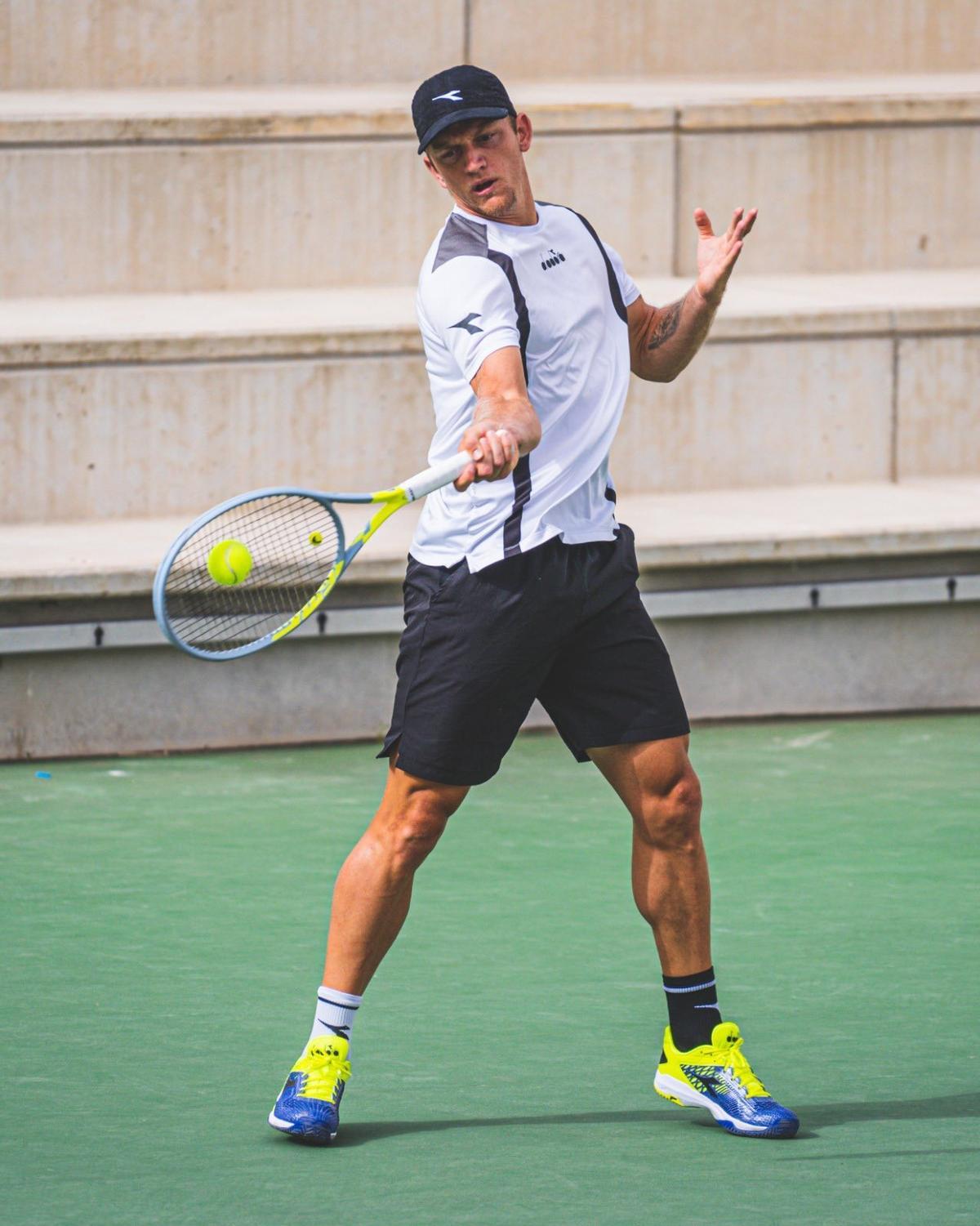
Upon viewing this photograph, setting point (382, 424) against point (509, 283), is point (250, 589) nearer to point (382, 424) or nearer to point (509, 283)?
point (382, 424)

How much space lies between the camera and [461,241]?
12.9ft

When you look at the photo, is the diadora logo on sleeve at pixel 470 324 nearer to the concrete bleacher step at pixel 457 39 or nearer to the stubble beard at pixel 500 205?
the stubble beard at pixel 500 205

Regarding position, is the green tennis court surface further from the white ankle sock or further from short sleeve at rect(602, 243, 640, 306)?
short sleeve at rect(602, 243, 640, 306)

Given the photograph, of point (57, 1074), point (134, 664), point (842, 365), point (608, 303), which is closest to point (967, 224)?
point (842, 365)

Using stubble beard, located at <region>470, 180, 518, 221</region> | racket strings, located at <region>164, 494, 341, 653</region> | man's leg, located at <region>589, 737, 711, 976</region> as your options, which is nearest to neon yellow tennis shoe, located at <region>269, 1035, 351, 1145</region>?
man's leg, located at <region>589, 737, 711, 976</region>

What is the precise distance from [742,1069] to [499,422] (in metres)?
1.29

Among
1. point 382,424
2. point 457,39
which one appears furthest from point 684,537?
point 457,39

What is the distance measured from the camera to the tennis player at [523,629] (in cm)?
393

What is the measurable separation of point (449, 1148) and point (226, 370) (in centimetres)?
402

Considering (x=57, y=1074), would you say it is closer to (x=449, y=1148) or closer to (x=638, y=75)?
(x=449, y=1148)

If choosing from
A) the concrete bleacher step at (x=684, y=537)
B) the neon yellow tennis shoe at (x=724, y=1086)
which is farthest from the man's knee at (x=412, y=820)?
the concrete bleacher step at (x=684, y=537)

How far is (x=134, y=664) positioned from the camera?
689 cm

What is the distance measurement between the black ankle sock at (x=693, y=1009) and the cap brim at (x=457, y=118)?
62.8 inches

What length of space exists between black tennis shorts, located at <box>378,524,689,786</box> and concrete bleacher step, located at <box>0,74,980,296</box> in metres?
4.30
